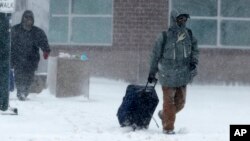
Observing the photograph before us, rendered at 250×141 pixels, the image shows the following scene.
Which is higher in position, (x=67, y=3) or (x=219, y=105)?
(x=67, y=3)

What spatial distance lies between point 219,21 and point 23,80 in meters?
7.21

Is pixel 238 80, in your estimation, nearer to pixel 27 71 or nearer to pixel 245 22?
pixel 245 22

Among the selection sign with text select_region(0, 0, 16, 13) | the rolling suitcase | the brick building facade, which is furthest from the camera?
the brick building facade

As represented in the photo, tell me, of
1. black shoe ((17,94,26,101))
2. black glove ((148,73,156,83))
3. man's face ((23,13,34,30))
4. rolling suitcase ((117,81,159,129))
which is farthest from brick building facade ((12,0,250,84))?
black glove ((148,73,156,83))

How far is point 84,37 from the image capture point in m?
20.6

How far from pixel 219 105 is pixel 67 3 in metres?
Answer: 6.97

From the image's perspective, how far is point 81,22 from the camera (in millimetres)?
20641

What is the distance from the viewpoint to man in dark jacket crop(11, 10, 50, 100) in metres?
15.1

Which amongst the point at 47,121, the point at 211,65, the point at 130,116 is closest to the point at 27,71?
the point at 47,121

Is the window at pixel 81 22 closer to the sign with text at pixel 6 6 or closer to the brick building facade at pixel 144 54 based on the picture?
the brick building facade at pixel 144 54

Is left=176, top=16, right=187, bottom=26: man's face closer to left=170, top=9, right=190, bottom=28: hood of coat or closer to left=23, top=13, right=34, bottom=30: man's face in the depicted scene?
left=170, top=9, right=190, bottom=28: hood of coat

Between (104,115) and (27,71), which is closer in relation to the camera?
(104,115)

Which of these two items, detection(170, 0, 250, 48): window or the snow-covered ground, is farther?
detection(170, 0, 250, 48): window

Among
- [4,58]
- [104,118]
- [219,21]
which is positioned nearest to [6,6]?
[4,58]
